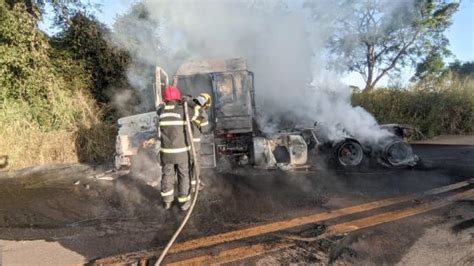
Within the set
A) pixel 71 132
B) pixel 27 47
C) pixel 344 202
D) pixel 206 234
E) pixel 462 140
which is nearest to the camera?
pixel 206 234

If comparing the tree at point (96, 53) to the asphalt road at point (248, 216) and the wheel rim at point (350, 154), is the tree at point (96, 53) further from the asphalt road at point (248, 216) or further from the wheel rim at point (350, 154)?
the wheel rim at point (350, 154)

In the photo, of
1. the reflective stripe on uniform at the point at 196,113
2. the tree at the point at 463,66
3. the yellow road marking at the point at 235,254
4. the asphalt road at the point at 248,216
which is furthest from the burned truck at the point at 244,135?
the tree at the point at 463,66

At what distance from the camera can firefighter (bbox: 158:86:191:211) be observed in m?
5.48

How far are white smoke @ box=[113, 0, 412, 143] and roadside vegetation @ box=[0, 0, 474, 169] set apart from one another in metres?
1.03

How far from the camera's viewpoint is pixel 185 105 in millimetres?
5555

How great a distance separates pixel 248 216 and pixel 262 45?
7008 mm

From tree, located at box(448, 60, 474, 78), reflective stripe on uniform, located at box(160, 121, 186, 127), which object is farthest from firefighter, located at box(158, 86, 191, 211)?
tree, located at box(448, 60, 474, 78)

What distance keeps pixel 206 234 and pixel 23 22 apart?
31.7 feet

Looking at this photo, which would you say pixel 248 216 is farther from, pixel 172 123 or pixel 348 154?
pixel 348 154

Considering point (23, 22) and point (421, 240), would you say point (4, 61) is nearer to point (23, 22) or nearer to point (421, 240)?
point (23, 22)

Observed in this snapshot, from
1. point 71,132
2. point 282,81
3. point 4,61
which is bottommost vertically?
point 71,132

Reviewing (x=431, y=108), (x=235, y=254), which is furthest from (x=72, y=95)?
(x=431, y=108)

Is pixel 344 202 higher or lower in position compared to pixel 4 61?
lower

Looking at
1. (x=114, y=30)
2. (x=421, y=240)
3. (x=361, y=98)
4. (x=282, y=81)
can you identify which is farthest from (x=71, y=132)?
(x=361, y=98)
